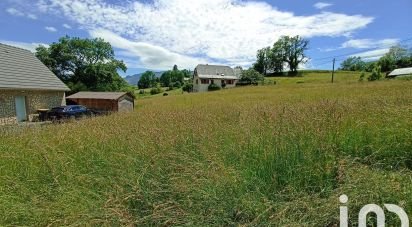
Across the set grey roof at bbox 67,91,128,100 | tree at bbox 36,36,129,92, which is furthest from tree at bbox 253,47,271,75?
grey roof at bbox 67,91,128,100

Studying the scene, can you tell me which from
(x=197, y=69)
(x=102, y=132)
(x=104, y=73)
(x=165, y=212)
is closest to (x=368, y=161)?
(x=165, y=212)

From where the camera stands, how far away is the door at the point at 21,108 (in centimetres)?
2305

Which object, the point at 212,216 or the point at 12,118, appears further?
the point at 12,118

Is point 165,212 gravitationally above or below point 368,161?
below

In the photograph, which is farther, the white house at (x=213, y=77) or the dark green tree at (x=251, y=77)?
the white house at (x=213, y=77)

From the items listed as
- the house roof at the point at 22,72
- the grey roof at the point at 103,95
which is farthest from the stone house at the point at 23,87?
the grey roof at the point at 103,95

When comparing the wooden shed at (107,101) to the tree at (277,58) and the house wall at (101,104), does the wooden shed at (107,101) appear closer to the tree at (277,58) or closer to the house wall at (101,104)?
the house wall at (101,104)

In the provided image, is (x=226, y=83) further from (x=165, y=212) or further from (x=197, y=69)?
(x=165, y=212)

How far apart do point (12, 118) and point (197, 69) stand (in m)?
56.4

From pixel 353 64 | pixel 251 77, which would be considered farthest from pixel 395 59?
pixel 251 77

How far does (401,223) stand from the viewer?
231 centimetres

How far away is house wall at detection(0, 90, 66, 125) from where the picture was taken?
21203mm

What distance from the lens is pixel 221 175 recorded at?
3.19 meters
